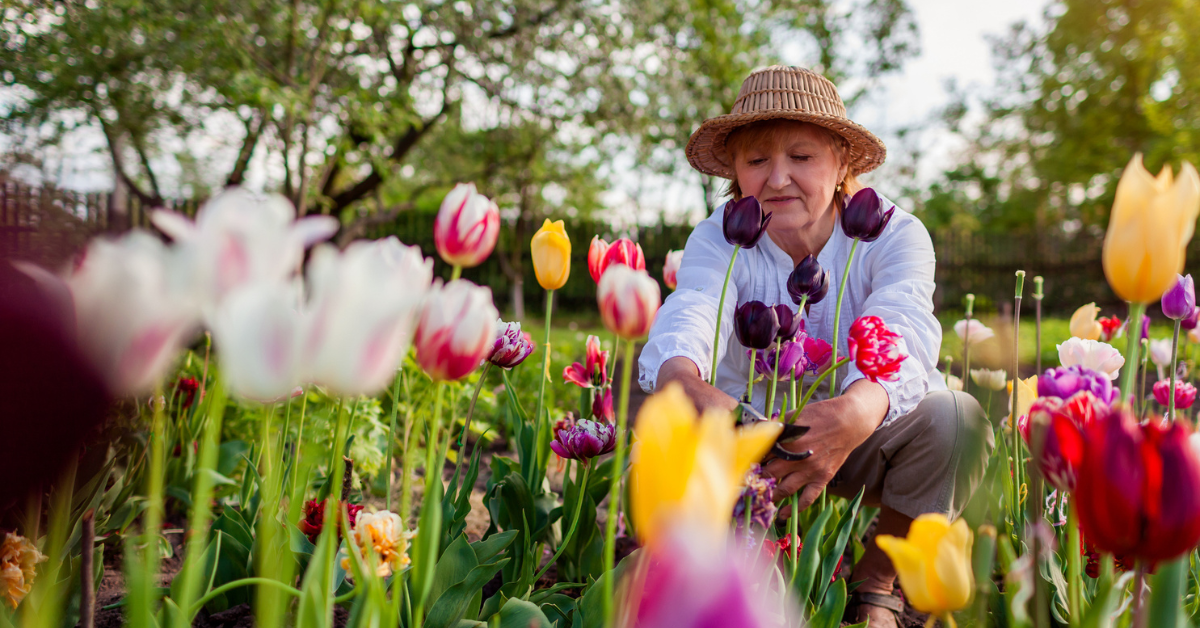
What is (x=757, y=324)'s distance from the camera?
0.86 meters

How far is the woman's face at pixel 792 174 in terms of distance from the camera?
61.5 inches

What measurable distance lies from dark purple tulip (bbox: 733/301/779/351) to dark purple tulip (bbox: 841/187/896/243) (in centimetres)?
32

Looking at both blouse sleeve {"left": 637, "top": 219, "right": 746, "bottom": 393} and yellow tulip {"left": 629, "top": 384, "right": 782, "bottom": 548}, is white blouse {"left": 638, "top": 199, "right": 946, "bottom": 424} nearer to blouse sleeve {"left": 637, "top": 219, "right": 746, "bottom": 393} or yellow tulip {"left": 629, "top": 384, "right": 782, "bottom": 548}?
blouse sleeve {"left": 637, "top": 219, "right": 746, "bottom": 393}

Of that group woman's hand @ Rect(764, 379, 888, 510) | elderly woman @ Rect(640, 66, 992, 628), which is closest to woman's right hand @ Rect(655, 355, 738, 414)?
elderly woman @ Rect(640, 66, 992, 628)

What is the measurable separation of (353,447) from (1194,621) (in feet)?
5.26

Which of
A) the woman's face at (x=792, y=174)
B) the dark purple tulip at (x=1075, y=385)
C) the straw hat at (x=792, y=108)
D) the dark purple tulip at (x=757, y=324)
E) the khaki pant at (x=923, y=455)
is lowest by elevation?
the khaki pant at (x=923, y=455)

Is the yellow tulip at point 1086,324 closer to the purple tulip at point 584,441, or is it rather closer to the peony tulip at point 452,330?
the purple tulip at point 584,441

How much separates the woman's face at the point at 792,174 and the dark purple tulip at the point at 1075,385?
3.14 ft

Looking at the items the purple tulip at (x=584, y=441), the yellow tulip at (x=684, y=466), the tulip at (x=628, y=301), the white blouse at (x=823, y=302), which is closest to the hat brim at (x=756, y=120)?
the white blouse at (x=823, y=302)

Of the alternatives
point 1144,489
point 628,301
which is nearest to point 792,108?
point 628,301

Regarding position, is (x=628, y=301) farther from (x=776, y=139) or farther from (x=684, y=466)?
(x=776, y=139)

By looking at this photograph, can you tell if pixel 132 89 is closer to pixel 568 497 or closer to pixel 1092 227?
pixel 568 497

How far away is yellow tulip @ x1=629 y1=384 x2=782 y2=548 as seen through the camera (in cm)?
35

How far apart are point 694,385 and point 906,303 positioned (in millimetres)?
551
